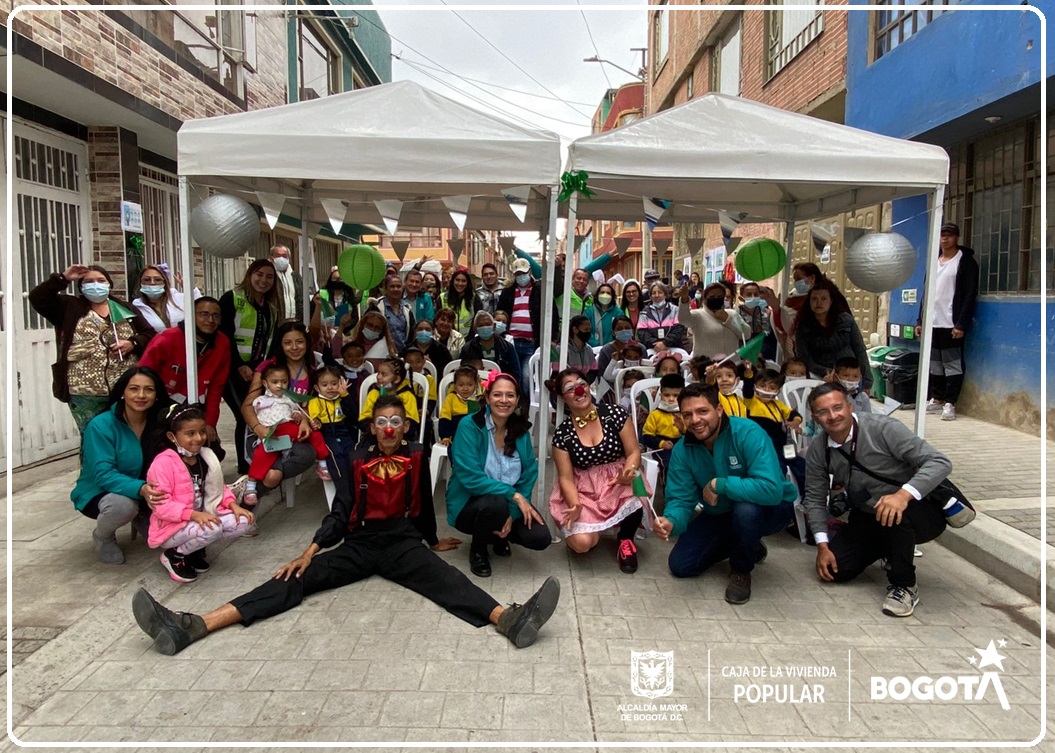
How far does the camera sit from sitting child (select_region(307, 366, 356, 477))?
464 cm

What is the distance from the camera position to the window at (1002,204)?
643cm

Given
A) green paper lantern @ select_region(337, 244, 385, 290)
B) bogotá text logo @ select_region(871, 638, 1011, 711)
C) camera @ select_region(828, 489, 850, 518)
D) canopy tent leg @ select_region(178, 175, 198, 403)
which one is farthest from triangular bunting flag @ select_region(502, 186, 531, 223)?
bogotá text logo @ select_region(871, 638, 1011, 711)

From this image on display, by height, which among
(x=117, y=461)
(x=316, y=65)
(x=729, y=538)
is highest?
(x=316, y=65)

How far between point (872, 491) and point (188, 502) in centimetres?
343

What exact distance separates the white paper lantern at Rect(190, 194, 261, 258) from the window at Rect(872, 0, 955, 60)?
6798 mm

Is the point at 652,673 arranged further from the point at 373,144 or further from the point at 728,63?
the point at 728,63

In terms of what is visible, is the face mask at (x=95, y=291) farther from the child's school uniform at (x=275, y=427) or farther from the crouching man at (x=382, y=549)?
the crouching man at (x=382, y=549)

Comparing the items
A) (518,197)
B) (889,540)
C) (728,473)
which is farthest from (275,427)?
(889,540)

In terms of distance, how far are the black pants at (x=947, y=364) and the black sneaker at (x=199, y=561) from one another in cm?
683

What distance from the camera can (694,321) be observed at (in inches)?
246

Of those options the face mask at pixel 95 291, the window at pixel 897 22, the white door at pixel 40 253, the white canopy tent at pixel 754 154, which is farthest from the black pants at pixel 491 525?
the window at pixel 897 22

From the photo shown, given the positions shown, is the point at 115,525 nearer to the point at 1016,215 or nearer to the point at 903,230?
the point at 1016,215

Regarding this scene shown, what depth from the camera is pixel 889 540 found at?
3.49 metres

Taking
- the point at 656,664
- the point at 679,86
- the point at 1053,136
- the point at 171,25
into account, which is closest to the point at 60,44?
the point at 171,25
